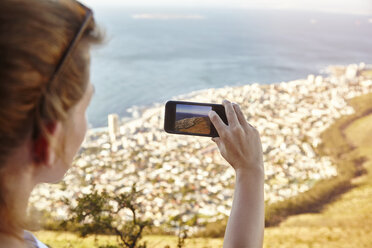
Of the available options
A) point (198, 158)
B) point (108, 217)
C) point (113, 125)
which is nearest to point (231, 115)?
point (108, 217)

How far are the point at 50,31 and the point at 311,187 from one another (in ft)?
6.10

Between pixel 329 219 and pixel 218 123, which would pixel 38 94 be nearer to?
pixel 218 123

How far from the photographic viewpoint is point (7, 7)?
0.31m

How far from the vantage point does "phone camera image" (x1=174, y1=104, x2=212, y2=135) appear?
651 millimetres

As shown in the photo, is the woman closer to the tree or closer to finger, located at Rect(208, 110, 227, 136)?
finger, located at Rect(208, 110, 227, 136)

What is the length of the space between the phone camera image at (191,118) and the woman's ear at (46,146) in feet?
1.08

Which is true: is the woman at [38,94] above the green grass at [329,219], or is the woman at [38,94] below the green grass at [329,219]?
above

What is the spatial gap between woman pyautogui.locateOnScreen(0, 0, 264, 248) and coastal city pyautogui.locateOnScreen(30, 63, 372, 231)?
1066mm

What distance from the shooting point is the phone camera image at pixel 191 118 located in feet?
2.14

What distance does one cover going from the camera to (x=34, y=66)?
31cm

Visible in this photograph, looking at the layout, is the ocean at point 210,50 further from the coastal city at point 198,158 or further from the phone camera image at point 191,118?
the phone camera image at point 191,118

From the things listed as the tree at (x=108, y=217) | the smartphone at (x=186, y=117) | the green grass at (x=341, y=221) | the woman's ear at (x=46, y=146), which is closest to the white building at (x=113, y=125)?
the tree at (x=108, y=217)

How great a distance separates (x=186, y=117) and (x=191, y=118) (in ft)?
0.04

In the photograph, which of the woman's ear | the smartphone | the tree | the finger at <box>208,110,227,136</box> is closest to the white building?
the tree
